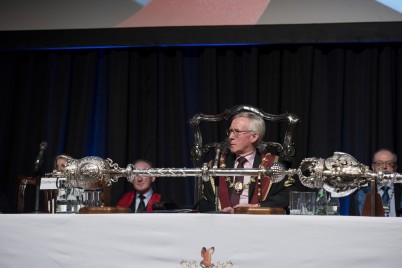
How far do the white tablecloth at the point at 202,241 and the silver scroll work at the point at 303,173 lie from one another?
22 centimetres

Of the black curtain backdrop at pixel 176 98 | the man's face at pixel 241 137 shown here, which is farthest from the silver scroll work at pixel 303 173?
the black curtain backdrop at pixel 176 98

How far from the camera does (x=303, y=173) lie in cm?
188

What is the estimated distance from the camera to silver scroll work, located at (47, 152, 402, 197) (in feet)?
5.98

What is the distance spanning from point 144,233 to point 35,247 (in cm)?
33

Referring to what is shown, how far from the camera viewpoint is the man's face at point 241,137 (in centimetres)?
334

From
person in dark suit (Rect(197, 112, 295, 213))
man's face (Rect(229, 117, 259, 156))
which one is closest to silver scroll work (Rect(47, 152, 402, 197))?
person in dark suit (Rect(197, 112, 295, 213))

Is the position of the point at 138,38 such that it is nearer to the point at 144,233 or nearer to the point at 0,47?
the point at 0,47

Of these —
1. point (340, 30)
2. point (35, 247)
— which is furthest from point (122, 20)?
point (35, 247)

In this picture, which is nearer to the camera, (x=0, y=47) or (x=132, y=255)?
(x=132, y=255)

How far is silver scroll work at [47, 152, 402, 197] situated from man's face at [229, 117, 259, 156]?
4.46 ft

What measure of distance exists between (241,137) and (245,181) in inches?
14.6

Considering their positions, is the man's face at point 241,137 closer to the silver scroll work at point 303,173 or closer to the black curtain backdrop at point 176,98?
the black curtain backdrop at point 176,98

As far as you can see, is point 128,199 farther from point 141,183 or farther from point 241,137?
point 241,137

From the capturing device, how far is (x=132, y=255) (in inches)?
66.9
